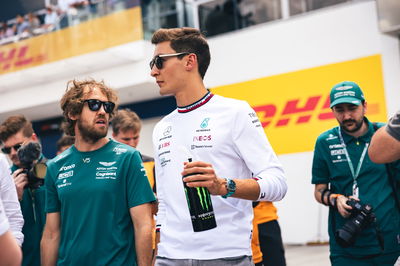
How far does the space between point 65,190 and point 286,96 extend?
8.15 meters

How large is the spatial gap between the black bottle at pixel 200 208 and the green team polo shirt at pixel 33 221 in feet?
6.65

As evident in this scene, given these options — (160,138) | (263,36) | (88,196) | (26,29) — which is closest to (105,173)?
(88,196)

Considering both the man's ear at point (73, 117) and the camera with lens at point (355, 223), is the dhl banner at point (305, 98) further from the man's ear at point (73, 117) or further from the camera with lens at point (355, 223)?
the man's ear at point (73, 117)

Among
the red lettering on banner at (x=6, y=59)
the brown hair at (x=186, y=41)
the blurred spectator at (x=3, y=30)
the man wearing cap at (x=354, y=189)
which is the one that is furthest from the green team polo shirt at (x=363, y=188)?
the blurred spectator at (x=3, y=30)

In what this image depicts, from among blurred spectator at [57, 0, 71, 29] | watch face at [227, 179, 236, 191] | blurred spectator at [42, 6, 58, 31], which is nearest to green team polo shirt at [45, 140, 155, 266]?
watch face at [227, 179, 236, 191]

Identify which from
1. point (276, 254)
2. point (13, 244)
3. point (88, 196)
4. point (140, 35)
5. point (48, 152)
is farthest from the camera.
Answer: point (48, 152)

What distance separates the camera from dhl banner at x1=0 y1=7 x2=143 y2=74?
12312 millimetres

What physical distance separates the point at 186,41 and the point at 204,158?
0.62m

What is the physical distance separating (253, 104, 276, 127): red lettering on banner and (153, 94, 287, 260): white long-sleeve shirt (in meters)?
8.35

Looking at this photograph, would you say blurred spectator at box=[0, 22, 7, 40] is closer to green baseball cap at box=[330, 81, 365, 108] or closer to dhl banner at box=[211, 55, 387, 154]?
dhl banner at box=[211, 55, 387, 154]

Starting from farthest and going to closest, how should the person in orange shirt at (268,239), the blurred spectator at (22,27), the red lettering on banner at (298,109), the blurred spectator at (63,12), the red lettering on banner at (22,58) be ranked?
1. the blurred spectator at (22,27)
2. the red lettering on banner at (22,58)
3. the blurred spectator at (63,12)
4. the red lettering on banner at (298,109)
5. the person in orange shirt at (268,239)

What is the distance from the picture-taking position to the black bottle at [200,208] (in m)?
2.10

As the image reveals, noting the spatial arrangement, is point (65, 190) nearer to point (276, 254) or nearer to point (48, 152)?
point (276, 254)

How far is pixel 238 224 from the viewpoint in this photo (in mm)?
2330
